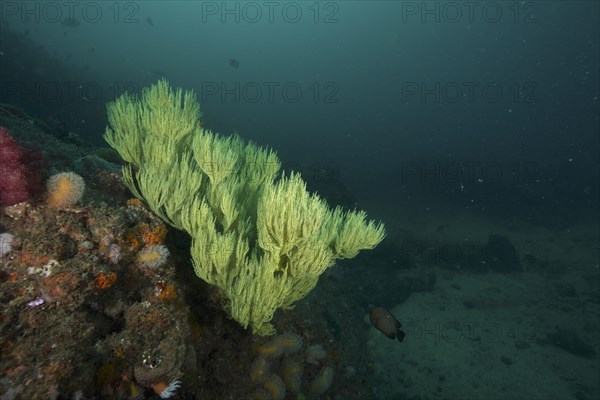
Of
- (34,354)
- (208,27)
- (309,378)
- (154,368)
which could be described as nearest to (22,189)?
(34,354)

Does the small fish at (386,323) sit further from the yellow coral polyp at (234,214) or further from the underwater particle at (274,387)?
the yellow coral polyp at (234,214)

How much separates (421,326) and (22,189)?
12.0m

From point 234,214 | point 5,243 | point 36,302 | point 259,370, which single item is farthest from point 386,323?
point 5,243

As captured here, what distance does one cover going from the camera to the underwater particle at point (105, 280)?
9.10ft

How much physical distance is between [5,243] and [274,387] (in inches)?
129

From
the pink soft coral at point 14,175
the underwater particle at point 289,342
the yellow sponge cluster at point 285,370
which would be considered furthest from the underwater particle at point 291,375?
the pink soft coral at point 14,175

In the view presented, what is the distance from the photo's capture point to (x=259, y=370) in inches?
156

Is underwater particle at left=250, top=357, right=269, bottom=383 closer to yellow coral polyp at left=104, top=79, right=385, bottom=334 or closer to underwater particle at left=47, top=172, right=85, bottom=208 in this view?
yellow coral polyp at left=104, top=79, right=385, bottom=334

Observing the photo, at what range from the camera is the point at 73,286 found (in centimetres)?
263

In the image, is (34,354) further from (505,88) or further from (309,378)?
(505,88)

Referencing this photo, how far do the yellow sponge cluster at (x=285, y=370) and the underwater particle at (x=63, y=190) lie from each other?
2.86 metres

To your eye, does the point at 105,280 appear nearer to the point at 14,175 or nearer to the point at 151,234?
the point at 151,234

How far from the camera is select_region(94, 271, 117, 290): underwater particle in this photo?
109 inches

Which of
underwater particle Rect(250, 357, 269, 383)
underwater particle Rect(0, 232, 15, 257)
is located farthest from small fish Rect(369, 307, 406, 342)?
underwater particle Rect(0, 232, 15, 257)
